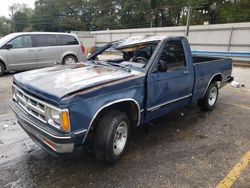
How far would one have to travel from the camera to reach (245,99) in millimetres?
7055

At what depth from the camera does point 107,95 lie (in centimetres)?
310

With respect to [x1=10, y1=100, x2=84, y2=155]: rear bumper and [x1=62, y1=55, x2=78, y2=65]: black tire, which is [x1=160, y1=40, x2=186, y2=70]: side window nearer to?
[x1=10, y1=100, x2=84, y2=155]: rear bumper

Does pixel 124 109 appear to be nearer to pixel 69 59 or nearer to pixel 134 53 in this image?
pixel 134 53

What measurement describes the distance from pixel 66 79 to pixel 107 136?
98cm

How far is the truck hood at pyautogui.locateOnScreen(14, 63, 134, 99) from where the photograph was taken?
9.63 ft

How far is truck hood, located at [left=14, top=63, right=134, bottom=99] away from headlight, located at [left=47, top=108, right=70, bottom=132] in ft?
0.60

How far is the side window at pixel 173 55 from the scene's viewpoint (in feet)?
13.9

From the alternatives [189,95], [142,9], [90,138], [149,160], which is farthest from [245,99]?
[142,9]

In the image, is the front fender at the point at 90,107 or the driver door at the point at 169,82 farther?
the driver door at the point at 169,82

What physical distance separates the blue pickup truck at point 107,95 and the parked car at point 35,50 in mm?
6162

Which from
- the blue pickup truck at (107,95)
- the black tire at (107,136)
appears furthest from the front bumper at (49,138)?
the black tire at (107,136)

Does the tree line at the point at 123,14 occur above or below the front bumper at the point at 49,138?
above

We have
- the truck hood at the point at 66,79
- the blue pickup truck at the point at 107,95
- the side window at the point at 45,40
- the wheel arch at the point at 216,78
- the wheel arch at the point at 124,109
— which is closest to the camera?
the blue pickup truck at the point at 107,95

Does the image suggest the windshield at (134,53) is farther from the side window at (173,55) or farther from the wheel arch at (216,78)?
the wheel arch at (216,78)
